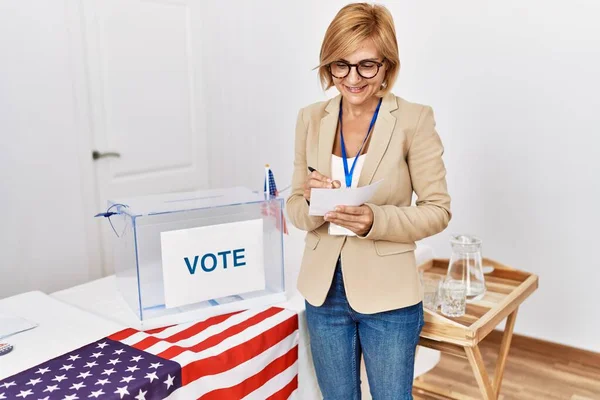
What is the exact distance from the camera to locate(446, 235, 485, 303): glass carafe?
1.72 meters

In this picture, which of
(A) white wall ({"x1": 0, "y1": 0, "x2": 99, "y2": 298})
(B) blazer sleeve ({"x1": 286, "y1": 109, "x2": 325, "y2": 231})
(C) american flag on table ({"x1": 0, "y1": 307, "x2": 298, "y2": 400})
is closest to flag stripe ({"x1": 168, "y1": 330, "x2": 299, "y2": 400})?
(C) american flag on table ({"x1": 0, "y1": 307, "x2": 298, "y2": 400})

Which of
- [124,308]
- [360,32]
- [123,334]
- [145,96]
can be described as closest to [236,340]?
[123,334]

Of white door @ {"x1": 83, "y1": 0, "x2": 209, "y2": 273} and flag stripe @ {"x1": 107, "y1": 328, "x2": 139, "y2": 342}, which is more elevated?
white door @ {"x1": 83, "y1": 0, "x2": 209, "y2": 273}

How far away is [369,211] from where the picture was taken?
121 cm

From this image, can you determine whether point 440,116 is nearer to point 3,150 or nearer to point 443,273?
point 443,273

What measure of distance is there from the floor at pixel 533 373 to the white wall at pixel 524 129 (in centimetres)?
6

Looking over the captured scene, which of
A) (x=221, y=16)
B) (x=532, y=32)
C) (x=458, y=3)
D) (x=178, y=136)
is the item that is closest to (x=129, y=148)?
(x=178, y=136)

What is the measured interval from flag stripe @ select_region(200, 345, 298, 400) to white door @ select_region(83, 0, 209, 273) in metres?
1.82

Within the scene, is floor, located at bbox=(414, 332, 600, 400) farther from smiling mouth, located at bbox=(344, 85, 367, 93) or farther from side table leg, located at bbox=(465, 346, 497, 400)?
smiling mouth, located at bbox=(344, 85, 367, 93)

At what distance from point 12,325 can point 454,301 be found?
1.15m

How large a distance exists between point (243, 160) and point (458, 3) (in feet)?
5.26

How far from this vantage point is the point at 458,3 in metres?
2.67

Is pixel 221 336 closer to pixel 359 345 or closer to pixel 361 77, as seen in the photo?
pixel 359 345

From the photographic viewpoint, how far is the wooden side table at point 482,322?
4.86 feet
